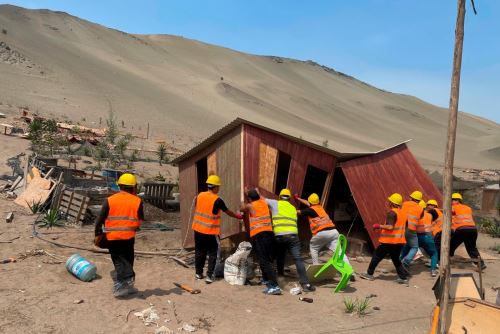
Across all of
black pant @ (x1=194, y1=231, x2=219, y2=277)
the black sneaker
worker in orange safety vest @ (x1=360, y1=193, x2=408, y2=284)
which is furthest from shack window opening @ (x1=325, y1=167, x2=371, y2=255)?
black pant @ (x1=194, y1=231, x2=219, y2=277)

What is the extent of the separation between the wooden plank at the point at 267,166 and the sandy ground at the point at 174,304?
2.08m

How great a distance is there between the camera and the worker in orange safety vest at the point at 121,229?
21.6 feet

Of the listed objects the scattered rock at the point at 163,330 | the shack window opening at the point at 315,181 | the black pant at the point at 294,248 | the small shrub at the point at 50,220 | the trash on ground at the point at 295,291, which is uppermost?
the shack window opening at the point at 315,181

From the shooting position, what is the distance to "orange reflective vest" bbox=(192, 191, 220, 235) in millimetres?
7562

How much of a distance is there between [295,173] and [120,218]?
423cm

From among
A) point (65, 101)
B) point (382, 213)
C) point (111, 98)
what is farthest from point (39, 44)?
point (382, 213)

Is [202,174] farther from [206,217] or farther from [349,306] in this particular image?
[349,306]

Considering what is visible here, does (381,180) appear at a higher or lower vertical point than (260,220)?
higher

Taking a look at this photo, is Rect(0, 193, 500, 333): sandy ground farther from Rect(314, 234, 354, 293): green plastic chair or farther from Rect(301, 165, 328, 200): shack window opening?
Rect(301, 165, 328, 200): shack window opening

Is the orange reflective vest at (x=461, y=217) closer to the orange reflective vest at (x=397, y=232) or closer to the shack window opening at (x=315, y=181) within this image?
the orange reflective vest at (x=397, y=232)

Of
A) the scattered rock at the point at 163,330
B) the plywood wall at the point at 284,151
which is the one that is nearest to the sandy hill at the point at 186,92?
the plywood wall at the point at 284,151

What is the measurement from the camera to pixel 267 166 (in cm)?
939

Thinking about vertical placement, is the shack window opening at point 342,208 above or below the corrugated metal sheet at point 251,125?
below

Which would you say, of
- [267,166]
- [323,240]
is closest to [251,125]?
[267,166]
